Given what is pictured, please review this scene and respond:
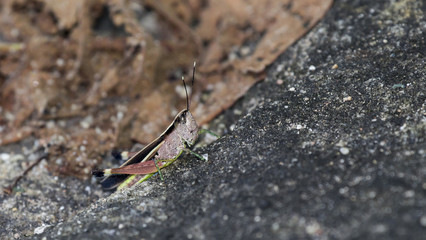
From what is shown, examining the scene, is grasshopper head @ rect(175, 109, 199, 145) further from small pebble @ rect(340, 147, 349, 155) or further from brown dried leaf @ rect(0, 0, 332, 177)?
small pebble @ rect(340, 147, 349, 155)

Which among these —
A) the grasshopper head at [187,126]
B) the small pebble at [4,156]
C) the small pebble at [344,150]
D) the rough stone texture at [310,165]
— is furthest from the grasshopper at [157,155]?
the small pebble at [4,156]

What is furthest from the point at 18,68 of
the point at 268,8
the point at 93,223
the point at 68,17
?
the point at 268,8

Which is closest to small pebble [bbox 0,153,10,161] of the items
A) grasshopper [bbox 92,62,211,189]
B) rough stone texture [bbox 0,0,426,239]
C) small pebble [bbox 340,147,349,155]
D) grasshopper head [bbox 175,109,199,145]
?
rough stone texture [bbox 0,0,426,239]

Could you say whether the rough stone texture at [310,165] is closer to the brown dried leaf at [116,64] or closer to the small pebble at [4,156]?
the brown dried leaf at [116,64]

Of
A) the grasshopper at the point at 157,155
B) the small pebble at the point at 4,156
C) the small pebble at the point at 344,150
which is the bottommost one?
the small pebble at the point at 344,150

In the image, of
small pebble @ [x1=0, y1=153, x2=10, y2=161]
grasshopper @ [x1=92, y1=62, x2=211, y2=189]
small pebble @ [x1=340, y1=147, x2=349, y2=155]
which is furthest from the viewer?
small pebble @ [x1=0, y1=153, x2=10, y2=161]

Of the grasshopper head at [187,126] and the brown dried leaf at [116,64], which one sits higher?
the brown dried leaf at [116,64]
